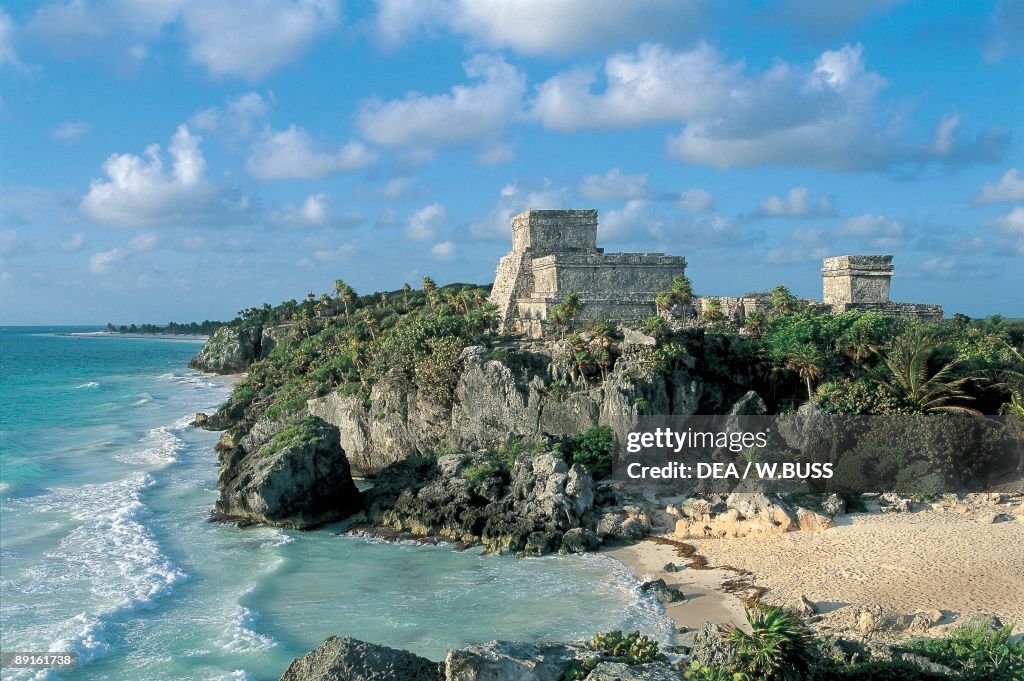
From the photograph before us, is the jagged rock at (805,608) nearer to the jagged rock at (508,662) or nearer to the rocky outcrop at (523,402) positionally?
the jagged rock at (508,662)

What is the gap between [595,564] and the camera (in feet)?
61.4

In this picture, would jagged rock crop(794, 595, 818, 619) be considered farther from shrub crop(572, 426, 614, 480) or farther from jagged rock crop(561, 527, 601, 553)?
shrub crop(572, 426, 614, 480)

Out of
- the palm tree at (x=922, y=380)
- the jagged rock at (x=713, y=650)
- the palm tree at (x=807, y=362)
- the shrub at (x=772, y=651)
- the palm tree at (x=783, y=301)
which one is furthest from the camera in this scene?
the palm tree at (x=783, y=301)

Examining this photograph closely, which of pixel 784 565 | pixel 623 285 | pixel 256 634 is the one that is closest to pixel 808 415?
pixel 784 565

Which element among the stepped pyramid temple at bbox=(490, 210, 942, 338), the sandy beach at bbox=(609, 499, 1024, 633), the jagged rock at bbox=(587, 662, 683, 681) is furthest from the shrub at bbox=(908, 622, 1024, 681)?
the stepped pyramid temple at bbox=(490, 210, 942, 338)

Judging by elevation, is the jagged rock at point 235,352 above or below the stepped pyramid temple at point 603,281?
below

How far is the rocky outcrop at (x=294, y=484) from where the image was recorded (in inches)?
908

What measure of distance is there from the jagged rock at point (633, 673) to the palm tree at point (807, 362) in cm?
1598

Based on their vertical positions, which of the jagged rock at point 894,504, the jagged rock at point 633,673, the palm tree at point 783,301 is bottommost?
the jagged rock at point 894,504

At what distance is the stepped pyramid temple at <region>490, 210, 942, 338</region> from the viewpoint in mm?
29641

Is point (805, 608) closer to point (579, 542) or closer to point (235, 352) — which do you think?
point (579, 542)

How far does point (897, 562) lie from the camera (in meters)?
17.1

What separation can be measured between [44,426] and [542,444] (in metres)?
30.8

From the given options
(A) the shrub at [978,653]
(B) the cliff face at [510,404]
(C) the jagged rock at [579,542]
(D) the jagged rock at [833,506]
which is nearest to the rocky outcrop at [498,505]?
(C) the jagged rock at [579,542]
